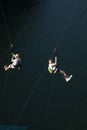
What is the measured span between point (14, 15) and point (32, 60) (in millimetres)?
2062

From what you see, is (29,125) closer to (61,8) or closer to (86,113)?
(86,113)

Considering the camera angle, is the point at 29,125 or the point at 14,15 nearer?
the point at 29,125

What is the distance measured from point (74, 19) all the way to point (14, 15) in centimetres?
228

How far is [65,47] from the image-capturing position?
1812cm

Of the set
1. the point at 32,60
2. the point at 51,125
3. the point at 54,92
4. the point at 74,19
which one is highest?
the point at 74,19

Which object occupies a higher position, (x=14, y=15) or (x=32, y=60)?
(x=14, y=15)

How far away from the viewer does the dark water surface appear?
17156mm

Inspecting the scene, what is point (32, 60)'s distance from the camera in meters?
17.9

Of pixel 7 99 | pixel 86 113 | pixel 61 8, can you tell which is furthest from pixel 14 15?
pixel 86 113

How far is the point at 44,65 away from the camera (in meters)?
17.9

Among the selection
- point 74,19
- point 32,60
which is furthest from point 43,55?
point 74,19

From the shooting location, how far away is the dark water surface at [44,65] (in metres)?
17.2

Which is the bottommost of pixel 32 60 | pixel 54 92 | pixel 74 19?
pixel 54 92

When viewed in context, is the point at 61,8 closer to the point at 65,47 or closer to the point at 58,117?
the point at 65,47
